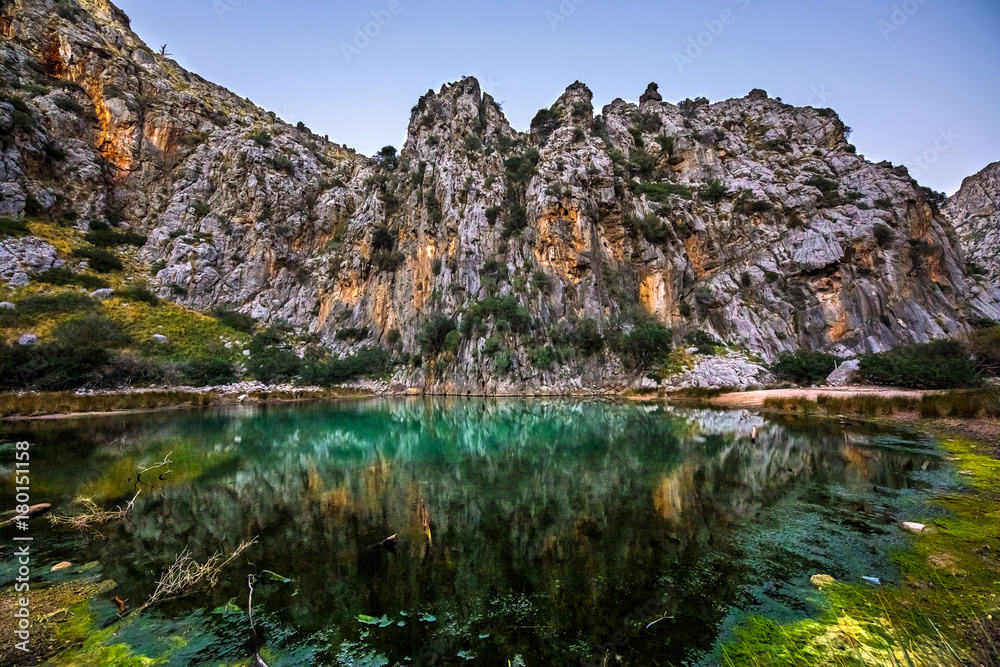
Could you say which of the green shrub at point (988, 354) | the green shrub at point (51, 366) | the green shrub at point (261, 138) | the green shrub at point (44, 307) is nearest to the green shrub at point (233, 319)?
the green shrub at point (44, 307)

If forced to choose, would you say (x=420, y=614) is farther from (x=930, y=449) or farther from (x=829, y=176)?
(x=829, y=176)

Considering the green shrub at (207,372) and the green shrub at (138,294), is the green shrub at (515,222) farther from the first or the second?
the green shrub at (138,294)

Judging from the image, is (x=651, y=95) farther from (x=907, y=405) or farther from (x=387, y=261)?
(x=907, y=405)

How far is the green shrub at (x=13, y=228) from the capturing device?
4119 centimetres

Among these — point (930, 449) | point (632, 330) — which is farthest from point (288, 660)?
point (632, 330)

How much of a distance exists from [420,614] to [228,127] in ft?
277

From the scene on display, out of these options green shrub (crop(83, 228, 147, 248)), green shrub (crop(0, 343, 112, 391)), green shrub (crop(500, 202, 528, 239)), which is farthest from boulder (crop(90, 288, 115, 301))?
green shrub (crop(500, 202, 528, 239))

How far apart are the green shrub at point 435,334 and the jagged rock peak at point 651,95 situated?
56218 mm

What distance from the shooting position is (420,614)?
465cm

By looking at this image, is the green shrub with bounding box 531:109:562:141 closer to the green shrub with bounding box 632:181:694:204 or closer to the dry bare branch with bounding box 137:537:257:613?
the green shrub with bounding box 632:181:694:204

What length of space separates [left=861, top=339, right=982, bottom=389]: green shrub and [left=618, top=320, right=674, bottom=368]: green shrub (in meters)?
16.2

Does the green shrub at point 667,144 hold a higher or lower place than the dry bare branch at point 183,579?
higher

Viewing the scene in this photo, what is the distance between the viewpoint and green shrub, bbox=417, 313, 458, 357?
49.2m

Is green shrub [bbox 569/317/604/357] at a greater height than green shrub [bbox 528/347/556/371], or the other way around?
green shrub [bbox 569/317/604/357]
